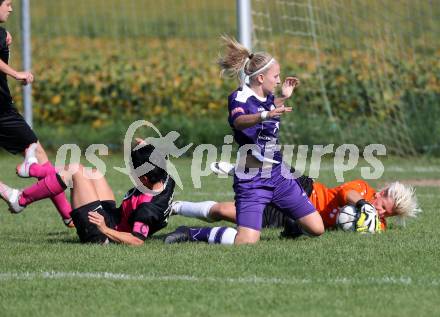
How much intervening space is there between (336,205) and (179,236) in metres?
1.53

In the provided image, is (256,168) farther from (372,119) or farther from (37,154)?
(372,119)

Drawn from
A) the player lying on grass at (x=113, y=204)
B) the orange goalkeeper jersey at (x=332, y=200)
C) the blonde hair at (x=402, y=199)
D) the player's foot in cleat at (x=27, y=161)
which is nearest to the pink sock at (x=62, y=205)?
the player's foot in cleat at (x=27, y=161)

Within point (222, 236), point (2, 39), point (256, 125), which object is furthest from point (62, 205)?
point (256, 125)

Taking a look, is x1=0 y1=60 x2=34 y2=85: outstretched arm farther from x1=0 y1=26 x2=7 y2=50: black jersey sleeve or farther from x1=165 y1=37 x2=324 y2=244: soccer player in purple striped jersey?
x1=165 y1=37 x2=324 y2=244: soccer player in purple striped jersey

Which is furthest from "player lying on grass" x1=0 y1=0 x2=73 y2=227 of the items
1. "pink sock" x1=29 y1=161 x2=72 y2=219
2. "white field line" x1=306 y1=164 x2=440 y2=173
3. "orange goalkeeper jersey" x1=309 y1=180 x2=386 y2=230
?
"white field line" x1=306 y1=164 x2=440 y2=173

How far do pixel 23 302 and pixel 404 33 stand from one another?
1064cm

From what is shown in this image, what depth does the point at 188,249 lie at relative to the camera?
7.57 metres

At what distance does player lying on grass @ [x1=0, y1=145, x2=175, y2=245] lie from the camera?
305 inches

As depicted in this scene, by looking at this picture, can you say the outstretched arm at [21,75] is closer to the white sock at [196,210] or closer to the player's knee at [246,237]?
the white sock at [196,210]

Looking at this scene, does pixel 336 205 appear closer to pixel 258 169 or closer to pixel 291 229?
pixel 291 229

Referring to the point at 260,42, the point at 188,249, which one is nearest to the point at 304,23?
the point at 260,42

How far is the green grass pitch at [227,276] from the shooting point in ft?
18.5

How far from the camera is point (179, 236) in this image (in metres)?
8.04

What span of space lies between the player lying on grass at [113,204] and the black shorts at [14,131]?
133 cm
